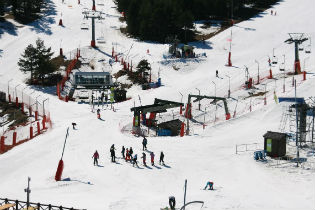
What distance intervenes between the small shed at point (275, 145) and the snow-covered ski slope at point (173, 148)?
1.94m

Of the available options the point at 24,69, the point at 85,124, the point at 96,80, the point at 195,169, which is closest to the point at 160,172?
the point at 195,169

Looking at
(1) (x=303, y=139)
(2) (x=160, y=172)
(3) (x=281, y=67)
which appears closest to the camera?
(2) (x=160, y=172)

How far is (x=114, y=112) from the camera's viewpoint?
2328 inches

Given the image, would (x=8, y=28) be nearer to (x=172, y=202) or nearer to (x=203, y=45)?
(x=203, y=45)

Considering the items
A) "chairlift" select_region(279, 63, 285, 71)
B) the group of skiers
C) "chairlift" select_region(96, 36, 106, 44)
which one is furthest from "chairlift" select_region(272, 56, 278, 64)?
the group of skiers

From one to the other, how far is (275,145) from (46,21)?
205 ft

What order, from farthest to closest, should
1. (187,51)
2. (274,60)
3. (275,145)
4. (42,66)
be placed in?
(187,51)
(274,60)
(42,66)
(275,145)

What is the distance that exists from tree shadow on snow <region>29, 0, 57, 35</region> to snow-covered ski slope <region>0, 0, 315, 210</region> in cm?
551

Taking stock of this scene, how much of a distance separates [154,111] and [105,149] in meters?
10.1

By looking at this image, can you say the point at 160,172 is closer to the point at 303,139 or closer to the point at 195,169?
the point at 195,169

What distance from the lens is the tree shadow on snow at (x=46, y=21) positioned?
90.9 metres

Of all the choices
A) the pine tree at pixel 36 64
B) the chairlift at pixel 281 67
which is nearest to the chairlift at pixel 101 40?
the pine tree at pixel 36 64

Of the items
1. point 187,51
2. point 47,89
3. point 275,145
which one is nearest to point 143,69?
point 187,51

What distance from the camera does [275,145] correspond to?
137 feet
